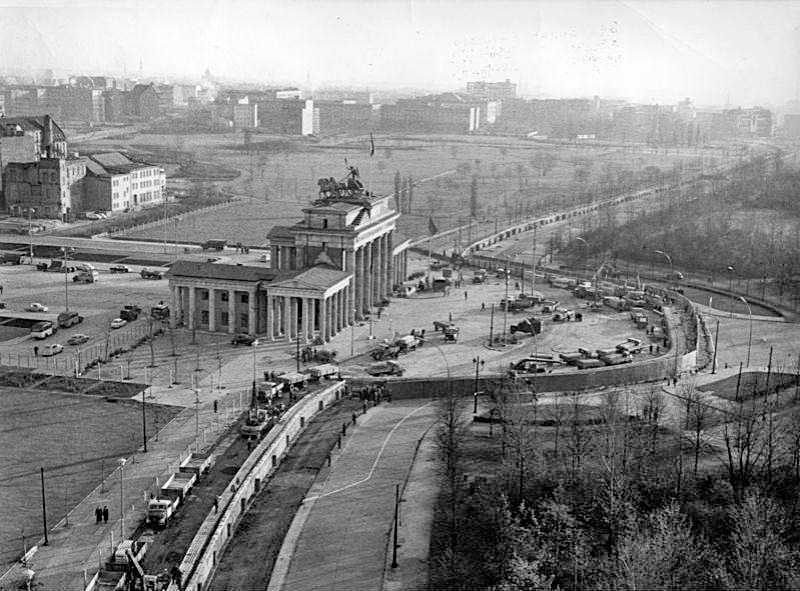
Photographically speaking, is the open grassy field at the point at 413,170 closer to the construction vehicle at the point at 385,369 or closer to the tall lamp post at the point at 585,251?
the tall lamp post at the point at 585,251

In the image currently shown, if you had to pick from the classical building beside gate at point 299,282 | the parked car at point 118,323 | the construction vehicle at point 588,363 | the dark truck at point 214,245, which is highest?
the classical building beside gate at point 299,282

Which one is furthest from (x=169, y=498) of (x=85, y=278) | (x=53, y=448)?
(x=85, y=278)

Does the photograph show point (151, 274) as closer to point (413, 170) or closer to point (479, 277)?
point (479, 277)

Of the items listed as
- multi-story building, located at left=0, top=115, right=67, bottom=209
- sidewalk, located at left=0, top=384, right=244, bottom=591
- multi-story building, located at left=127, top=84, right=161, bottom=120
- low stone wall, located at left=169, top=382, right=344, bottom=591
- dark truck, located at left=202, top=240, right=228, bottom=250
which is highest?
multi-story building, located at left=127, top=84, right=161, bottom=120

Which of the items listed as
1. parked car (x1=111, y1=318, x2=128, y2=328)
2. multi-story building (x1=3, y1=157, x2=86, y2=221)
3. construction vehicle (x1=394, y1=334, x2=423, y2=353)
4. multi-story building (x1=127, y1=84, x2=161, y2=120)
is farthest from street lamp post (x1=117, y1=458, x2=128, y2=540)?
multi-story building (x1=127, y1=84, x2=161, y2=120)

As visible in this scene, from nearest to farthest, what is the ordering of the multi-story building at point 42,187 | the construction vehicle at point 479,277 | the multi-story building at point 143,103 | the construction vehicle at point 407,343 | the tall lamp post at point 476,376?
the tall lamp post at point 476,376, the construction vehicle at point 407,343, the construction vehicle at point 479,277, the multi-story building at point 42,187, the multi-story building at point 143,103

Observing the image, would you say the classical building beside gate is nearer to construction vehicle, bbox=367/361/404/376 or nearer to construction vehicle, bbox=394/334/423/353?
construction vehicle, bbox=394/334/423/353

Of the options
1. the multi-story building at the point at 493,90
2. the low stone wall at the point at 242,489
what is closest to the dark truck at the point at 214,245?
the low stone wall at the point at 242,489
